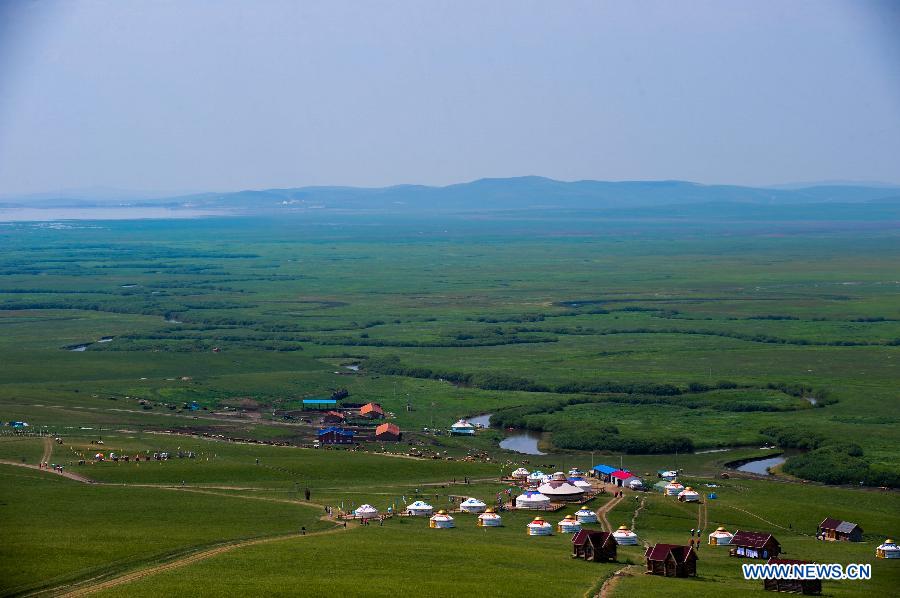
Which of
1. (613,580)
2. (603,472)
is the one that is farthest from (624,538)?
(603,472)

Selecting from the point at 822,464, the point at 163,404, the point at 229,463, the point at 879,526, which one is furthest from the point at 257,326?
the point at 879,526

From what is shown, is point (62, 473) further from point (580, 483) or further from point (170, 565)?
point (580, 483)

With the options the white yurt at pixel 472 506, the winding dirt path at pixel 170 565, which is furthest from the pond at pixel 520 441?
the winding dirt path at pixel 170 565

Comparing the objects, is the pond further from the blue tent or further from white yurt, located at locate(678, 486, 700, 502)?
white yurt, located at locate(678, 486, 700, 502)

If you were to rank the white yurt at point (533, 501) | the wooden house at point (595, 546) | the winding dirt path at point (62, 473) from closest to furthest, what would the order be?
the wooden house at point (595, 546), the white yurt at point (533, 501), the winding dirt path at point (62, 473)

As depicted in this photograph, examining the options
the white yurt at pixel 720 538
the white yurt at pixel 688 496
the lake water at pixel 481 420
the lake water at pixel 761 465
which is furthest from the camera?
the lake water at pixel 481 420

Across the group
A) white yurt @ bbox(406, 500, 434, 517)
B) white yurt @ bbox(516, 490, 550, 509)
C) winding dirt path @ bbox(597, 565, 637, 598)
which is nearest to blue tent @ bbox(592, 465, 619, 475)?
white yurt @ bbox(516, 490, 550, 509)

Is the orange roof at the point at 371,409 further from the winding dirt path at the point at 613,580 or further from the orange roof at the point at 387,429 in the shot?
the winding dirt path at the point at 613,580
